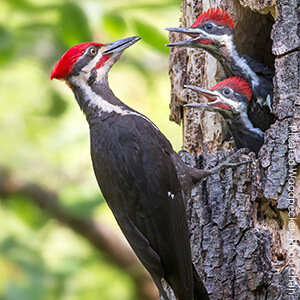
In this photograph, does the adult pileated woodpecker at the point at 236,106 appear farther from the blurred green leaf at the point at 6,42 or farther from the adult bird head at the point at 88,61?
the blurred green leaf at the point at 6,42

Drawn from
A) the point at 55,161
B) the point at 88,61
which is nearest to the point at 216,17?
the point at 88,61

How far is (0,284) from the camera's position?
4.95 m

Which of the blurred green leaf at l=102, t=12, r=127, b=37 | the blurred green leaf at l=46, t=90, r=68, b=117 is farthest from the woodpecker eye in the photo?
the blurred green leaf at l=46, t=90, r=68, b=117

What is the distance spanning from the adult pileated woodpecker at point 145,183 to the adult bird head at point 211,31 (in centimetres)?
47

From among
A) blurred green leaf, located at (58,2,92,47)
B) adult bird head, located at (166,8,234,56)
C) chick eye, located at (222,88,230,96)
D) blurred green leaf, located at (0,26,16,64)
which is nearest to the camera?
chick eye, located at (222,88,230,96)

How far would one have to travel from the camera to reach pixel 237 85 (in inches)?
109

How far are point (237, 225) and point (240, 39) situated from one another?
108cm

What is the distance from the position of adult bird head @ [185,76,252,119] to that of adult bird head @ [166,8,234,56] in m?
0.21

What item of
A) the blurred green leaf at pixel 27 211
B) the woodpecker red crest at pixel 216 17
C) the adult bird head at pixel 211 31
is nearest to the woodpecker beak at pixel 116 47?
the adult bird head at pixel 211 31

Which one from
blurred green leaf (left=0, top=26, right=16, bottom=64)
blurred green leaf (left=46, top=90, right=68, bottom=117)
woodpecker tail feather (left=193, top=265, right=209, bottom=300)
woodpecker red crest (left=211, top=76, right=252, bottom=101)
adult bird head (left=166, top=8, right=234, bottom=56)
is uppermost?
blurred green leaf (left=46, top=90, right=68, bottom=117)

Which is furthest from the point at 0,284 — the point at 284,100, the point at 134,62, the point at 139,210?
the point at 284,100

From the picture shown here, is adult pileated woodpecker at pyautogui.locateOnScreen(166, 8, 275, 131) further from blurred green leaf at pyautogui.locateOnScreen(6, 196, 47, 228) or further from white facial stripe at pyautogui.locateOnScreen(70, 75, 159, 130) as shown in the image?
blurred green leaf at pyautogui.locateOnScreen(6, 196, 47, 228)

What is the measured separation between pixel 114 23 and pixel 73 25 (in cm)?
31

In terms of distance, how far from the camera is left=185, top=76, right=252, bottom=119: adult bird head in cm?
275
